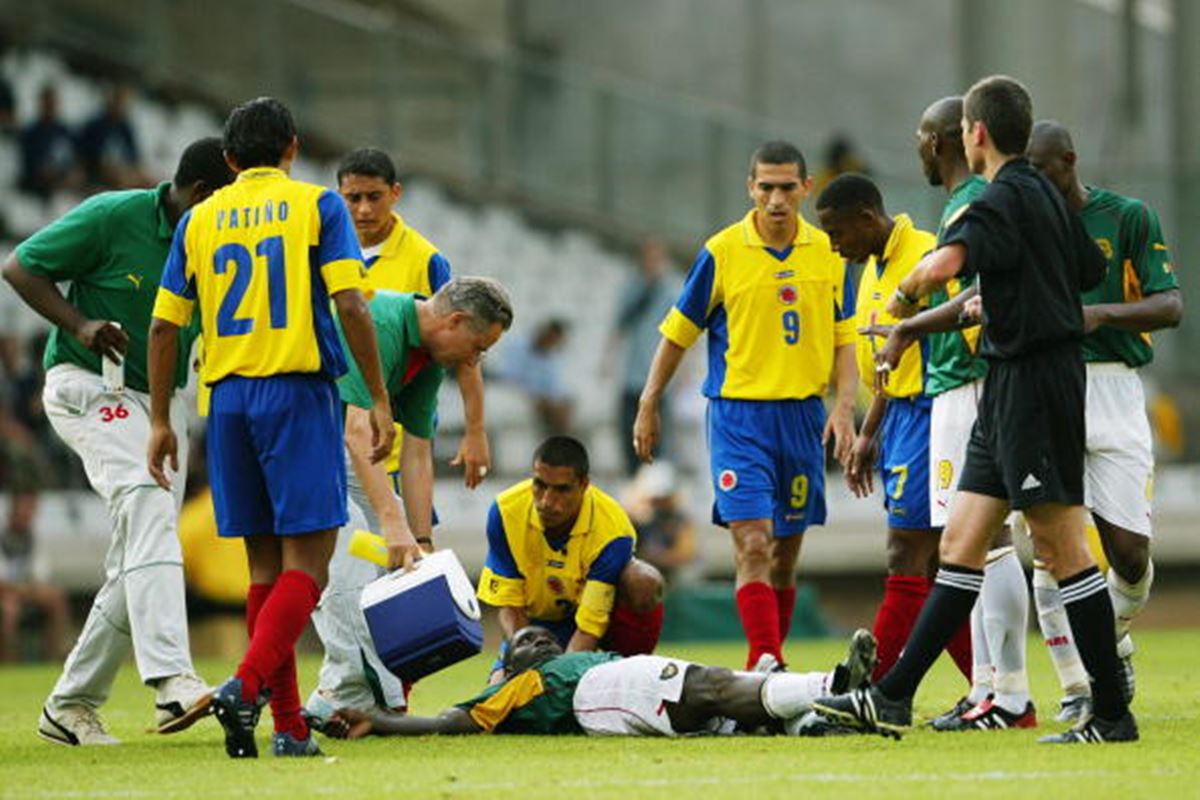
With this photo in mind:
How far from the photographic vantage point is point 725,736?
9.40m

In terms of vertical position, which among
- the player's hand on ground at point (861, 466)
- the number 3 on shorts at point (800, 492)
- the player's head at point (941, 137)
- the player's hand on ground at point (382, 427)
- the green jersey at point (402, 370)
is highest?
the player's head at point (941, 137)

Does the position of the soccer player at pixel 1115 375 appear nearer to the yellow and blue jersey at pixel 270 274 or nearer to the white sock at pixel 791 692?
the white sock at pixel 791 692

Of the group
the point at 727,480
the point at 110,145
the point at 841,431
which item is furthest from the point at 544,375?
the point at 841,431

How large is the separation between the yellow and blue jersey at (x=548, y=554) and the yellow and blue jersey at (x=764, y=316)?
90cm

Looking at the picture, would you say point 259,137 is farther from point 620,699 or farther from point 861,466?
point 861,466

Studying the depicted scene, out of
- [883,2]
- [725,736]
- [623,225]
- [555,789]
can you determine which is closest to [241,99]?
[623,225]

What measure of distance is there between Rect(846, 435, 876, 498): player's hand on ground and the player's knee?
0.90 meters

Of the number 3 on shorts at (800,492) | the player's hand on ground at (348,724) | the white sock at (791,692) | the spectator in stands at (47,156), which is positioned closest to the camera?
the white sock at (791,692)

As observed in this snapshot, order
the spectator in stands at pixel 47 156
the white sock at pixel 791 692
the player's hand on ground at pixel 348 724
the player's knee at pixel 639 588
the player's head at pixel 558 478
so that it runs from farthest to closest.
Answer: the spectator in stands at pixel 47 156
the player's knee at pixel 639 588
the player's head at pixel 558 478
the player's hand on ground at pixel 348 724
the white sock at pixel 791 692

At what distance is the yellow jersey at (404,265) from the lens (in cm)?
1088

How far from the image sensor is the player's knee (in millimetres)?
10680

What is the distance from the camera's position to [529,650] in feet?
32.9

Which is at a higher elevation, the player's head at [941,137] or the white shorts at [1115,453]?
the player's head at [941,137]

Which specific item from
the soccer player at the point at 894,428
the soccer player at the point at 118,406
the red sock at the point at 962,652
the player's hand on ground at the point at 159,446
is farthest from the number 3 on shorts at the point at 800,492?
the player's hand on ground at the point at 159,446
